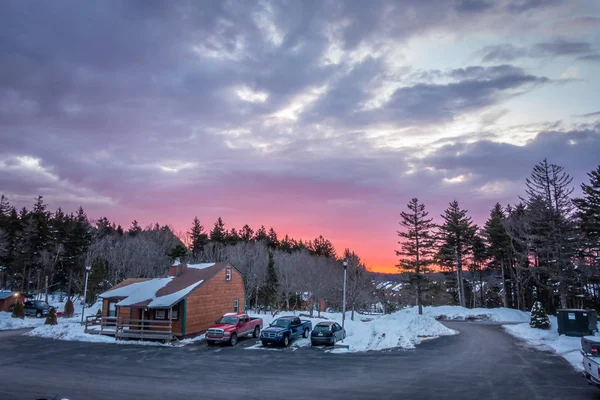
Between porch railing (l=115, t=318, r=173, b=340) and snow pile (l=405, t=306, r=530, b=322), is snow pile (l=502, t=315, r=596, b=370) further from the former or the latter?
porch railing (l=115, t=318, r=173, b=340)

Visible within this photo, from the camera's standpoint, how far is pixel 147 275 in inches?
2773

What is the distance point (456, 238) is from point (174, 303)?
4742 cm

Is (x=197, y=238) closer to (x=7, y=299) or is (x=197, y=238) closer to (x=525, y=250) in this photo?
(x=7, y=299)

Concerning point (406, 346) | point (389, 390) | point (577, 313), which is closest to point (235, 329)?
point (406, 346)

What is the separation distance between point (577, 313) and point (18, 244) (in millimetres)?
84219

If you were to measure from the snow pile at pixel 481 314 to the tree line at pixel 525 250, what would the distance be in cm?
326

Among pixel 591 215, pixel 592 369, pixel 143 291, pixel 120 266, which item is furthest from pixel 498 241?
pixel 120 266

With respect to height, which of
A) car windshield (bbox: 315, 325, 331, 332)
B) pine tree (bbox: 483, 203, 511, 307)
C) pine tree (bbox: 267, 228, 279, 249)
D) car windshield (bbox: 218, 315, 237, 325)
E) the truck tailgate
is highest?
pine tree (bbox: 267, 228, 279, 249)

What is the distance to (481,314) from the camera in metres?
48.3

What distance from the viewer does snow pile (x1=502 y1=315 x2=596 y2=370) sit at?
20.4m

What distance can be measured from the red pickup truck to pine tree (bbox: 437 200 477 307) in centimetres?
3901

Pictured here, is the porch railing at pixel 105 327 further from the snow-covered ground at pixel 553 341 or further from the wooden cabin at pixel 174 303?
the snow-covered ground at pixel 553 341

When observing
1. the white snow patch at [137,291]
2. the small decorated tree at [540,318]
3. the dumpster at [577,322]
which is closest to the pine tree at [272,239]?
the white snow patch at [137,291]

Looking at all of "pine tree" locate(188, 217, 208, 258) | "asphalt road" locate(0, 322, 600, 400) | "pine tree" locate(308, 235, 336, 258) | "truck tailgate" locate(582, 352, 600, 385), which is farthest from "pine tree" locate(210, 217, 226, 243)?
"truck tailgate" locate(582, 352, 600, 385)
